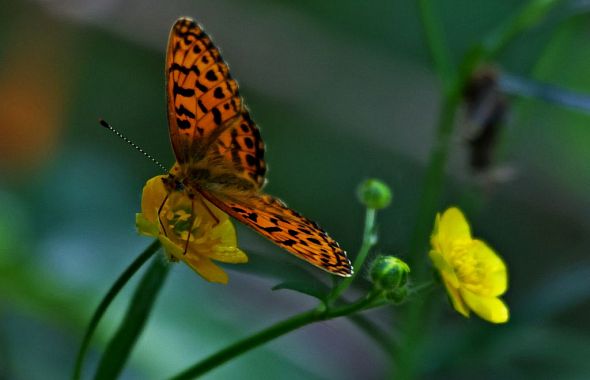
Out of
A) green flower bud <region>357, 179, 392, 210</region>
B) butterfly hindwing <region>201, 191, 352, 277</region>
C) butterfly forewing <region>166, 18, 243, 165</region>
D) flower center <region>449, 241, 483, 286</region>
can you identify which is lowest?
flower center <region>449, 241, 483, 286</region>

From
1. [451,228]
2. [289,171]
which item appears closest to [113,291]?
[451,228]

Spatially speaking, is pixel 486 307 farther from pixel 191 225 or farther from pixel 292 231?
pixel 191 225

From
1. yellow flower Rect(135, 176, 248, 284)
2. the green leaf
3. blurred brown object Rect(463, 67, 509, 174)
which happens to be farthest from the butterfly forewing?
blurred brown object Rect(463, 67, 509, 174)

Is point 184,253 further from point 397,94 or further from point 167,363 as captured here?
point 397,94

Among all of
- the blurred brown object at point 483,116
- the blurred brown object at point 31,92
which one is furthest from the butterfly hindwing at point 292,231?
the blurred brown object at point 31,92

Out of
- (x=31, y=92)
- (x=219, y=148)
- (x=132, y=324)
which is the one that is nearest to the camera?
(x=132, y=324)

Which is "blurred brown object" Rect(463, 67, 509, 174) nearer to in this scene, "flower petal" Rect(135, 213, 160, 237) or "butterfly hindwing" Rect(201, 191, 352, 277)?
"butterfly hindwing" Rect(201, 191, 352, 277)
